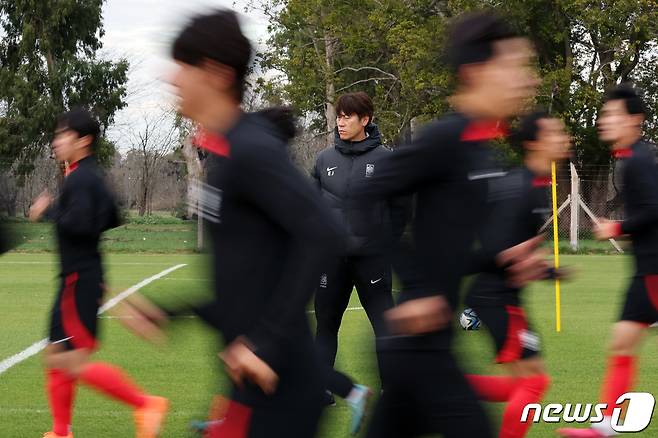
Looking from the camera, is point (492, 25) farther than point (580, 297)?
No

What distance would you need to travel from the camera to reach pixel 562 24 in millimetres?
38594

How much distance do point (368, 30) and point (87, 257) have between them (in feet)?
109

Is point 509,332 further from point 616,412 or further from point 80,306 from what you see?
point 80,306

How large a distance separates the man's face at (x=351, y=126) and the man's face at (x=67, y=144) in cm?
191

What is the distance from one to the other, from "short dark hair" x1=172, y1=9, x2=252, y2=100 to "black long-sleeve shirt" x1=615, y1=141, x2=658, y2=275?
145 inches

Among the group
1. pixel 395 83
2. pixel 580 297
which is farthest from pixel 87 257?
pixel 395 83

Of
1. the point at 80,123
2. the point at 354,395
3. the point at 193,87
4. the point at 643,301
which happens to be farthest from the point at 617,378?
the point at 193,87

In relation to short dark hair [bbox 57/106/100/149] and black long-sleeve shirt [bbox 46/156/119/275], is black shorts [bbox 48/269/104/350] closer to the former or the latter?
black long-sleeve shirt [bbox 46/156/119/275]

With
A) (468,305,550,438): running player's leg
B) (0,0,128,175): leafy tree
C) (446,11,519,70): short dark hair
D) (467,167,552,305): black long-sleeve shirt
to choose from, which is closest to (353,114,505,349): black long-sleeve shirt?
(446,11,519,70): short dark hair

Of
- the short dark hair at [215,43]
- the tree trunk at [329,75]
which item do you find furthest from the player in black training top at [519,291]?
the tree trunk at [329,75]

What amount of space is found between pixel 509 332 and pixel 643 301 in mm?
1068

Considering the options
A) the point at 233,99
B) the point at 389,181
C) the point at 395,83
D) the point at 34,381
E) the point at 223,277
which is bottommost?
the point at 34,381

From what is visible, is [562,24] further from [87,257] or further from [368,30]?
[87,257]

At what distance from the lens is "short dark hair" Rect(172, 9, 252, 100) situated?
292 centimetres
